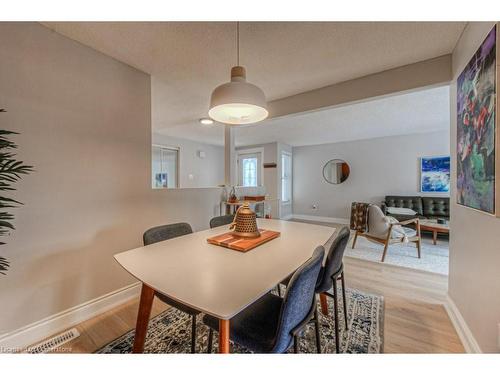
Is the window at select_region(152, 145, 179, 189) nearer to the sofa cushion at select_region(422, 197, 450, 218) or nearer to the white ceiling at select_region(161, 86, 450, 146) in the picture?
the white ceiling at select_region(161, 86, 450, 146)

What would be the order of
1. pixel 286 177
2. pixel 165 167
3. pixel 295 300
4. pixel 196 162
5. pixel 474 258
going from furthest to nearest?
1. pixel 286 177
2. pixel 196 162
3. pixel 165 167
4. pixel 474 258
5. pixel 295 300

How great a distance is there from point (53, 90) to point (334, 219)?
5966 mm

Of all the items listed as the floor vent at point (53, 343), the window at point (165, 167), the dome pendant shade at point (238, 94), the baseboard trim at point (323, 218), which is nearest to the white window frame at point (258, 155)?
the baseboard trim at point (323, 218)

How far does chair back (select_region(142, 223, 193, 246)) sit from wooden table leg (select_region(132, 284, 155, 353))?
0.33 meters

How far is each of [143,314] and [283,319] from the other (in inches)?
34.1

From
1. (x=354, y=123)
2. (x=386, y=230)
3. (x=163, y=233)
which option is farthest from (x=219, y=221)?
(x=354, y=123)

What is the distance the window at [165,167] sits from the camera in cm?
484

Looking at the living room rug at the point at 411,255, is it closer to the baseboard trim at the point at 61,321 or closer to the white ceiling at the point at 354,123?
the white ceiling at the point at 354,123

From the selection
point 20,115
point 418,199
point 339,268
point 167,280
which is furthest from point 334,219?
point 20,115

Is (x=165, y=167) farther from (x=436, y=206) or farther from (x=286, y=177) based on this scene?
(x=436, y=206)

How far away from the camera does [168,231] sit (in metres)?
1.62

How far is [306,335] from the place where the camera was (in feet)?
5.06

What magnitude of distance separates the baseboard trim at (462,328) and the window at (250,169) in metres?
4.59

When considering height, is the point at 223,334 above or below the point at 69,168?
below
